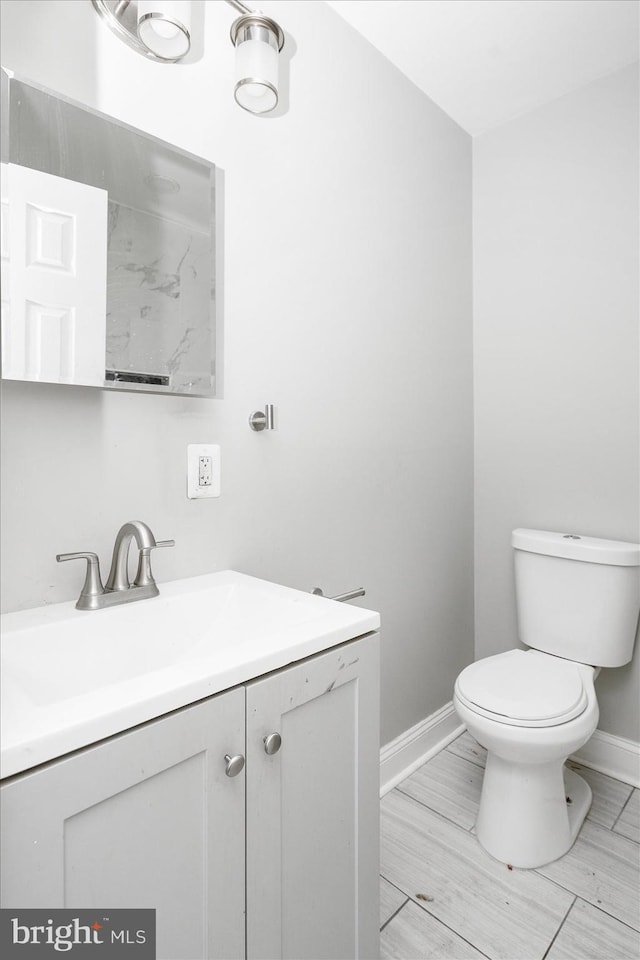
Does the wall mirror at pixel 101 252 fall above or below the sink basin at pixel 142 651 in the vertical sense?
above

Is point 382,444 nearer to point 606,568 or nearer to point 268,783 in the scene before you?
point 606,568

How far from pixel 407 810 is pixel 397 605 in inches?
25.1

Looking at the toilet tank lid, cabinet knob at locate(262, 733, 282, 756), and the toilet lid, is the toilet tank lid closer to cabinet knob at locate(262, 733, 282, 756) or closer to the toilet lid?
the toilet lid

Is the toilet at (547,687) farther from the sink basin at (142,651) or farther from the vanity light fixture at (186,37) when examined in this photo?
the vanity light fixture at (186,37)

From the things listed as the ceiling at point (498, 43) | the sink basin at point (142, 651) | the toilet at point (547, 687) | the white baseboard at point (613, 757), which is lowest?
the white baseboard at point (613, 757)

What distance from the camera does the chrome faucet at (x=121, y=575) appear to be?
1.01 metres

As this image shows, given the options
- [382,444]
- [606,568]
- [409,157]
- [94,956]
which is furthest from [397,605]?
[409,157]

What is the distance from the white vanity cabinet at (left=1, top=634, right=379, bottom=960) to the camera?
610mm

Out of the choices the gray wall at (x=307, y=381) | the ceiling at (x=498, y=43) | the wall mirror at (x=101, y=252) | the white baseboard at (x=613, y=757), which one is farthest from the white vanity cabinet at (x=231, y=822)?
the ceiling at (x=498, y=43)

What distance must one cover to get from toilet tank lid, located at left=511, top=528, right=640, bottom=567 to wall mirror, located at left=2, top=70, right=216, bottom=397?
1.28 metres

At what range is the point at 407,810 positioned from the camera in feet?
5.57

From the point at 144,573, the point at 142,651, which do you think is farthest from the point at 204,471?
the point at 142,651

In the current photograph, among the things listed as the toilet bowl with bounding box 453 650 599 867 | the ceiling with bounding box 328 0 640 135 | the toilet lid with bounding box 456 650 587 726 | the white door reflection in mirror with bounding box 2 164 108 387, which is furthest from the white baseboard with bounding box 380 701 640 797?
the ceiling with bounding box 328 0 640 135

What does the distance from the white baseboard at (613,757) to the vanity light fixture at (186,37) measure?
2.26 meters
